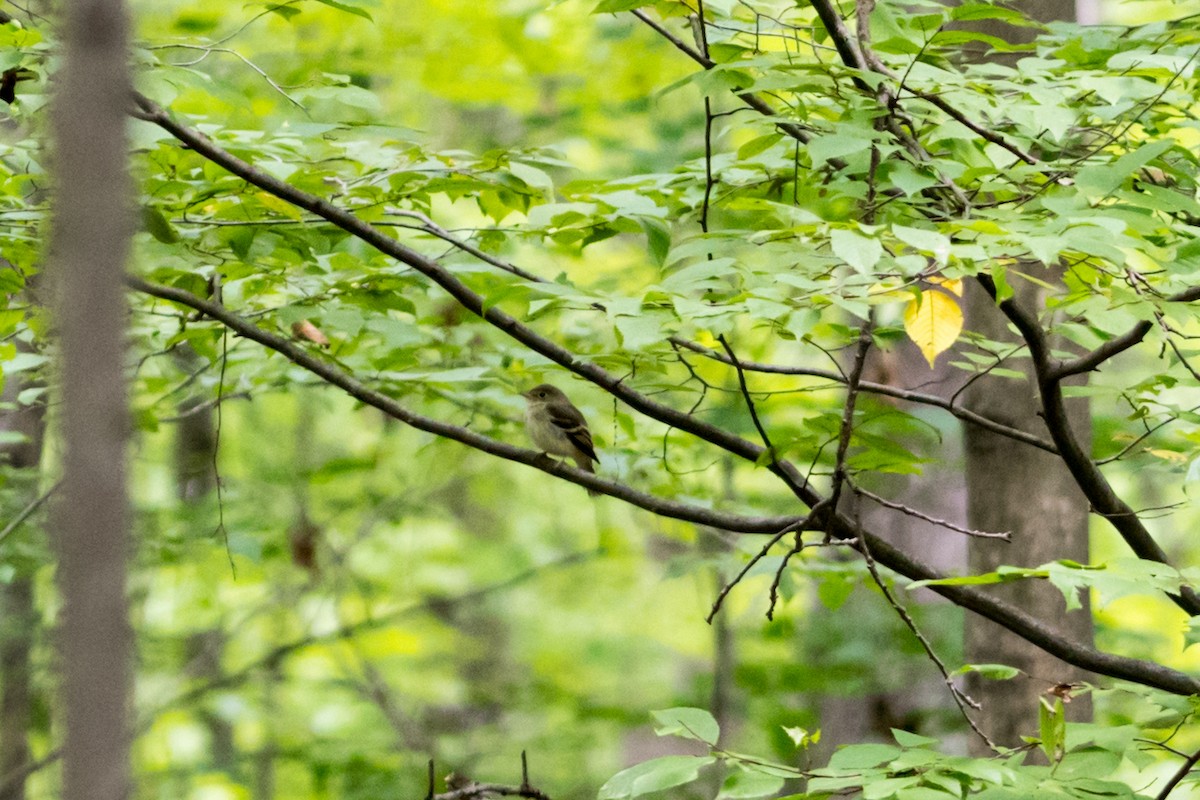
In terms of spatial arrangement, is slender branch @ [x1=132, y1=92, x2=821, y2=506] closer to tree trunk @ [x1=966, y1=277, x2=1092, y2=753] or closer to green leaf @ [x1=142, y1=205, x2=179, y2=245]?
green leaf @ [x1=142, y1=205, x2=179, y2=245]

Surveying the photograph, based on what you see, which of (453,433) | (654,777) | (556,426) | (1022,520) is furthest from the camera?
(556,426)

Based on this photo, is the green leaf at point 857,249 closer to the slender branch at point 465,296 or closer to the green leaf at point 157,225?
the slender branch at point 465,296

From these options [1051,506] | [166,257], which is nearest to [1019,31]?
[1051,506]

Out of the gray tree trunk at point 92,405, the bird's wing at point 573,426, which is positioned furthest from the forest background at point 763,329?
the bird's wing at point 573,426

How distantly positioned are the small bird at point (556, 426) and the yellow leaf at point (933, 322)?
3.22 meters

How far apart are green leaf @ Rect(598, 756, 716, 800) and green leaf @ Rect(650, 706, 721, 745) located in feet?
0.19

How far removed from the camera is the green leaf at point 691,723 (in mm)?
2383

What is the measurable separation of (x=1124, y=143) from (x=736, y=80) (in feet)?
3.81

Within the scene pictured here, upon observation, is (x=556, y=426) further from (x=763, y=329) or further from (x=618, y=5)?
(x=618, y=5)

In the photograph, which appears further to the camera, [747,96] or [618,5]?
[747,96]

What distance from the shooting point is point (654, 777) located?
2.25 m

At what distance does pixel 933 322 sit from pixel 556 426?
338 cm

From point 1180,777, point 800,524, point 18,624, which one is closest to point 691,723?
point 800,524

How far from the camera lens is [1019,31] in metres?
4.24
